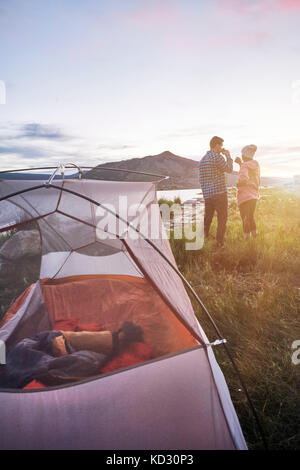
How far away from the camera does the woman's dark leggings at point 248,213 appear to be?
19.3 ft

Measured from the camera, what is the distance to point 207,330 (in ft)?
10.5

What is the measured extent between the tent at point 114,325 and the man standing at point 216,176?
2208 mm

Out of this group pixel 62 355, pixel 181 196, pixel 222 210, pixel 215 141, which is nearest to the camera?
pixel 62 355

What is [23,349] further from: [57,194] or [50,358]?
[57,194]

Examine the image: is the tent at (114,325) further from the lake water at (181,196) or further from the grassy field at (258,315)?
the lake water at (181,196)

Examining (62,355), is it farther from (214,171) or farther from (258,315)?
(214,171)

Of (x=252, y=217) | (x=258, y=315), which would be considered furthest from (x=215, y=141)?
(x=258, y=315)

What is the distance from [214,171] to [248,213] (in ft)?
3.29

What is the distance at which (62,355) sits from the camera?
260 cm

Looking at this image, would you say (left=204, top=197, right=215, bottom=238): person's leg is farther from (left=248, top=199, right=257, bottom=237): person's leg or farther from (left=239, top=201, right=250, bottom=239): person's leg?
(left=248, top=199, right=257, bottom=237): person's leg

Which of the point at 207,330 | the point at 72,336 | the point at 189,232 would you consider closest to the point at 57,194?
the point at 72,336

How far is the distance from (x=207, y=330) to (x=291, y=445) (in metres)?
1.27

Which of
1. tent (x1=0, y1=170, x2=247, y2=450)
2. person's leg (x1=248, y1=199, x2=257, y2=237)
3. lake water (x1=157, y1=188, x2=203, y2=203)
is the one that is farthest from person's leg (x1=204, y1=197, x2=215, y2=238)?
lake water (x1=157, y1=188, x2=203, y2=203)

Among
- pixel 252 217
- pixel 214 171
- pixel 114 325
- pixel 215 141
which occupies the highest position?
pixel 215 141
